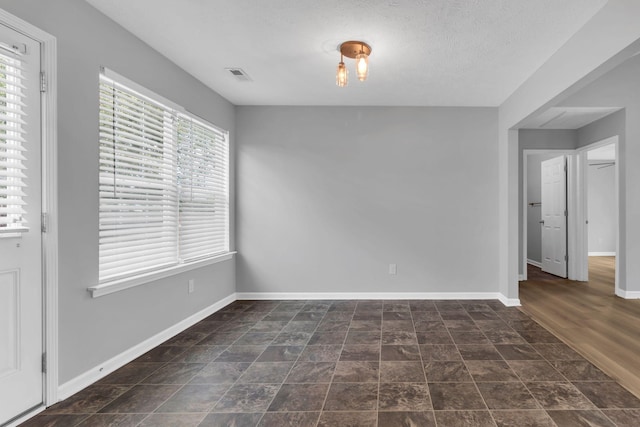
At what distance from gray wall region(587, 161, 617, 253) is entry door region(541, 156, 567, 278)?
3.22m

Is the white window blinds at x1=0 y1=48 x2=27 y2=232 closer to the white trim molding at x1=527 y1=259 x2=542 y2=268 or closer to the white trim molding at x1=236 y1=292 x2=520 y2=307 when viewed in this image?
the white trim molding at x1=236 y1=292 x2=520 y2=307

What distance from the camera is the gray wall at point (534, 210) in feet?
20.5

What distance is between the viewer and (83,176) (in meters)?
2.07

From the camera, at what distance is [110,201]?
230cm

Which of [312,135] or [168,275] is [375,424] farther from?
[312,135]

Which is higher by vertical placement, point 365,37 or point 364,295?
point 365,37

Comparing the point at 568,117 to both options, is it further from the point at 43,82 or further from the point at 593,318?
the point at 43,82

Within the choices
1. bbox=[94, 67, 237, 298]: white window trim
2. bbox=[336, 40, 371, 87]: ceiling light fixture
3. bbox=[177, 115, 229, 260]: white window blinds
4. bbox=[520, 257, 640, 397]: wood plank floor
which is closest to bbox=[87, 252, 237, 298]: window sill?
bbox=[94, 67, 237, 298]: white window trim

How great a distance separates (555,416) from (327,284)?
8.92ft

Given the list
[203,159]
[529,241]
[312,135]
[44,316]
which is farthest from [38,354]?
[529,241]

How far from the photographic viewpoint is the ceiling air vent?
3104 millimetres

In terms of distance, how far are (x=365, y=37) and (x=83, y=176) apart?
2267 millimetres

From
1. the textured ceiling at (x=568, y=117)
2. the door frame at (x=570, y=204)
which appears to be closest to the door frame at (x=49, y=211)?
the textured ceiling at (x=568, y=117)

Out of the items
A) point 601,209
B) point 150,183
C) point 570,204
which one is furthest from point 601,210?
point 150,183
